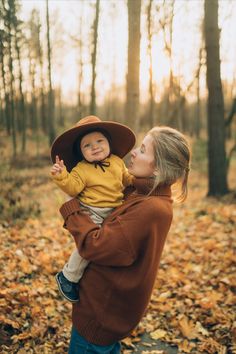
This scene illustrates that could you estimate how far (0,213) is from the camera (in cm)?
739

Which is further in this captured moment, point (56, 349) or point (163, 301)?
point (163, 301)

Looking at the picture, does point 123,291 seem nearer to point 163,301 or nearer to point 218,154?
point 163,301

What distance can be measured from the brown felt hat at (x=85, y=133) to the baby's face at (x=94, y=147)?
0.05 metres

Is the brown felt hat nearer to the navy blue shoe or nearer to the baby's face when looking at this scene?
the baby's face

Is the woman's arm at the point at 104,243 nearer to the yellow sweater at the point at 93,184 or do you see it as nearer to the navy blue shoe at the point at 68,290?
the yellow sweater at the point at 93,184

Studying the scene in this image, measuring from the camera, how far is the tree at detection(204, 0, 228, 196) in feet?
30.8

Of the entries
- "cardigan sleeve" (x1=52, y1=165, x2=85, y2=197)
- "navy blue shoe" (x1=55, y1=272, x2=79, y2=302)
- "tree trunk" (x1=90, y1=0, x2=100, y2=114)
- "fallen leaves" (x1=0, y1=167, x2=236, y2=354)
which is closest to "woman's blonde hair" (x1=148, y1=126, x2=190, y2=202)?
"cardigan sleeve" (x1=52, y1=165, x2=85, y2=197)

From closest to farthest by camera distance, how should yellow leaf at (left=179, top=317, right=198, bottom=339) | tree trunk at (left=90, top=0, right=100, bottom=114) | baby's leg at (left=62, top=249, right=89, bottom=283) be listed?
1. baby's leg at (left=62, top=249, right=89, bottom=283)
2. yellow leaf at (left=179, top=317, right=198, bottom=339)
3. tree trunk at (left=90, top=0, right=100, bottom=114)

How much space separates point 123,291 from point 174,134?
1.04m

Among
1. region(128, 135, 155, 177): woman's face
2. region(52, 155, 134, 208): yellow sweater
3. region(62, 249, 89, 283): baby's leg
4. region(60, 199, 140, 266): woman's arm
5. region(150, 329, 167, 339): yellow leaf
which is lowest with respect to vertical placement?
region(150, 329, 167, 339): yellow leaf

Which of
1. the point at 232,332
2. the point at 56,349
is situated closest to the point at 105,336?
the point at 56,349

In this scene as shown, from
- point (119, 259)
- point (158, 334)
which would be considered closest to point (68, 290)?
point (119, 259)

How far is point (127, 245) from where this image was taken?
82.0 inches

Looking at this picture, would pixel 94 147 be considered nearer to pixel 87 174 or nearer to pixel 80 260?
pixel 87 174
